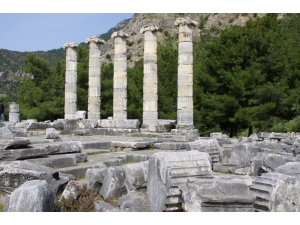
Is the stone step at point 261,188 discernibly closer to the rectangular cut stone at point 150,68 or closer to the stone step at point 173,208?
the stone step at point 173,208

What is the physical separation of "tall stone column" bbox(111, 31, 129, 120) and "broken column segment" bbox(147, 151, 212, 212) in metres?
14.9

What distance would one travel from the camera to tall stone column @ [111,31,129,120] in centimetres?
2006

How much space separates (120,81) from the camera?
2030cm

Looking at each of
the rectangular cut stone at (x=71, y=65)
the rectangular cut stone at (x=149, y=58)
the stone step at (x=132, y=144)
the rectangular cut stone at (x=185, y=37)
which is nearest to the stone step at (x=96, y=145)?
the stone step at (x=132, y=144)

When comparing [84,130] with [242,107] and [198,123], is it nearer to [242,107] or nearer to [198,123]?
[198,123]

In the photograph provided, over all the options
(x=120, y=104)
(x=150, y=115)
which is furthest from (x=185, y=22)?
(x=120, y=104)

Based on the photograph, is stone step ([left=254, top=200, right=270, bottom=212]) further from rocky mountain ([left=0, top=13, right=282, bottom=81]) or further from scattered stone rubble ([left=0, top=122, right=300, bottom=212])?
rocky mountain ([left=0, top=13, right=282, bottom=81])

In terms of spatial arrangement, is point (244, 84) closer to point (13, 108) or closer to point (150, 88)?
point (150, 88)

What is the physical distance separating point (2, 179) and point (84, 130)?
42.0 feet

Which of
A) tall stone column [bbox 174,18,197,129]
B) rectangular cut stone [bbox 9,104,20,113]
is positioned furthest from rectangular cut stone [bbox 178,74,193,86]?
rectangular cut stone [bbox 9,104,20,113]

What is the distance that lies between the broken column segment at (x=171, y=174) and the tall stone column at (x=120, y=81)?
48.8 feet

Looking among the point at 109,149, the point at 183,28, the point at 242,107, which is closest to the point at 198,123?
the point at 242,107

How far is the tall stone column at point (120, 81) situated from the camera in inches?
790

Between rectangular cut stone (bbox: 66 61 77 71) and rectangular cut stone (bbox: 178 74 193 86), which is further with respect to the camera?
rectangular cut stone (bbox: 66 61 77 71)
